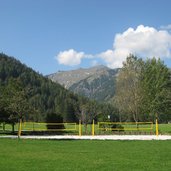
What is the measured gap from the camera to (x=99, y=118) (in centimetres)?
5125

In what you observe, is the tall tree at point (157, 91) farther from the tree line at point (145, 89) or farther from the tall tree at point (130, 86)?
the tall tree at point (130, 86)

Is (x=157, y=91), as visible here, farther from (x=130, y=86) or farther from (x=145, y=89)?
(x=130, y=86)

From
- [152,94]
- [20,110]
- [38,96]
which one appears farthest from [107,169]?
[38,96]

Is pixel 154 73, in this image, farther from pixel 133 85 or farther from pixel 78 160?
pixel 78 160

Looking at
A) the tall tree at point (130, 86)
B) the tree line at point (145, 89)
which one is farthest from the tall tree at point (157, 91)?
the tall tree at point (130, 86)

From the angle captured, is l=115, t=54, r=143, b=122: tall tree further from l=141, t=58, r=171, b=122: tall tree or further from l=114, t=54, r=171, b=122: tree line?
l=141, t=58, r=171, b=122: tall tree

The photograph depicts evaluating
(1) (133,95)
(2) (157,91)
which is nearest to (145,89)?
(2) (157,91)

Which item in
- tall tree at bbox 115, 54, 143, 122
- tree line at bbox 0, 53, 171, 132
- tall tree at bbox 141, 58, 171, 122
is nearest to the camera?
tree line at bbox 0, 53, 171, 132

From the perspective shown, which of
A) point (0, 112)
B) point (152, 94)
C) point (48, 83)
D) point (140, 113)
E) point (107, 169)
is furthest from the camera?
point (48, 83)

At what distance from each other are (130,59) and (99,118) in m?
12.3

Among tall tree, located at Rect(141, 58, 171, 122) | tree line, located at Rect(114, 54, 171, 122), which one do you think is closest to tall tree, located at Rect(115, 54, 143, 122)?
tree line, located at Rect(114, 54, 171, 122)

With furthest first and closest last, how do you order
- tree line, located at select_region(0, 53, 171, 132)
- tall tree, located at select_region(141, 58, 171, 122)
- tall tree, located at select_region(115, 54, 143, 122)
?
tall tree, located at select_region(115, 54, 143, 122) < tall tree, located at select_region(141, 58, 171, 122) < tree line, located at select_region(0, 53, 171, 132)

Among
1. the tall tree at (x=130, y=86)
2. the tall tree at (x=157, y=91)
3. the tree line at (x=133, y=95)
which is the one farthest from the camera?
the tall tree at (x=130, y=86)

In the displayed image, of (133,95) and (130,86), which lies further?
(130,86)
